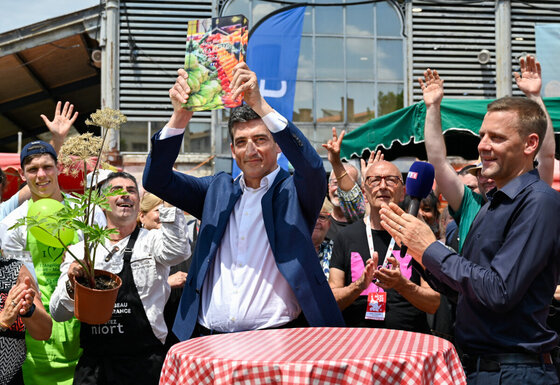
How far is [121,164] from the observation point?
11961 millimetres

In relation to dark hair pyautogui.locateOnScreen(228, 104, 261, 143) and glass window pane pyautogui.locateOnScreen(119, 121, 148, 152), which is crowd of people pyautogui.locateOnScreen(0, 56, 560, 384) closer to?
dark hair pyautogui.locateOnScreen(228, 104, 261, 143)

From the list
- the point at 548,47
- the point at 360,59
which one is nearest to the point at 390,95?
the point at 360,59

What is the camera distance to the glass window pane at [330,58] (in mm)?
12438

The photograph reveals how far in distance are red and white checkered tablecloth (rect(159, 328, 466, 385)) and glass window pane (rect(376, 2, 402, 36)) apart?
10.8m

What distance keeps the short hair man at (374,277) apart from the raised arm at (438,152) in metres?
0.53

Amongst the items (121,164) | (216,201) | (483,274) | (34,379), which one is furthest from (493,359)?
(121,164)

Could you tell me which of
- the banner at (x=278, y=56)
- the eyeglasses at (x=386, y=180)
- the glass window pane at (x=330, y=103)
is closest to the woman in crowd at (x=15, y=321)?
the eyeglasses at (x=386, y=180)

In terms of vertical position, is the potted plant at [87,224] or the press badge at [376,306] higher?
the potted plant at [87,224]

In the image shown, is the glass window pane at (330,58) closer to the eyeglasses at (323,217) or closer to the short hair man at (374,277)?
the eyeglasses at (323,217)

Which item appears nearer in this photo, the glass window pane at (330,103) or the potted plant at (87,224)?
the potted plant at (87,224)

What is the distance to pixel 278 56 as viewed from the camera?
9406 millimetres

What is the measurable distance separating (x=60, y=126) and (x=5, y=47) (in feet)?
26.0

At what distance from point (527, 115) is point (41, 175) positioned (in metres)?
3.33

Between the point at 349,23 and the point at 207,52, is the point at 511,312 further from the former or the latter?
the point at 349,23
